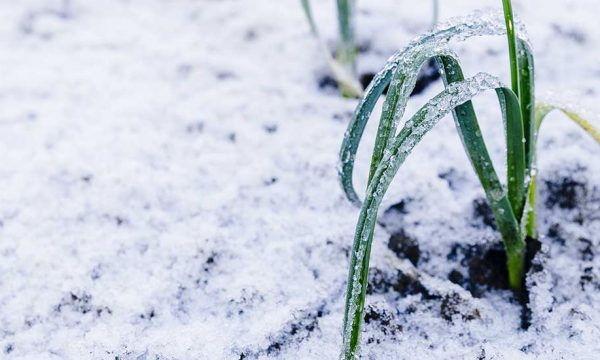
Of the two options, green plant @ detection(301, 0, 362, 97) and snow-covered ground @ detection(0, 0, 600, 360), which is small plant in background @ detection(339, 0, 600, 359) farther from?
green plant @ detection(301, 0, 362, 97)

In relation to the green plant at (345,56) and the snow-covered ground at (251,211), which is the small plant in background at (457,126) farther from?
the green plant at (345,56)

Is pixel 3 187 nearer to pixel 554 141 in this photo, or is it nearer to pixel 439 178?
pixel 439 178

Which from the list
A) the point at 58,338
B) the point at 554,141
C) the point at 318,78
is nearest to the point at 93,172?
the point at 58,338

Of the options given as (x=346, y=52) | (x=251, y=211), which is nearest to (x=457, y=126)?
(x=251, y=211)

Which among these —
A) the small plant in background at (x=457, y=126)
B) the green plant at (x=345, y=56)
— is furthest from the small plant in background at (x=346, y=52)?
the small plant in background at (x=457, y=126)

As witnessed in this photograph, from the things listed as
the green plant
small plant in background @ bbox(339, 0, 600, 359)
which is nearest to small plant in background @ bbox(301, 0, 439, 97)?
the green plant
